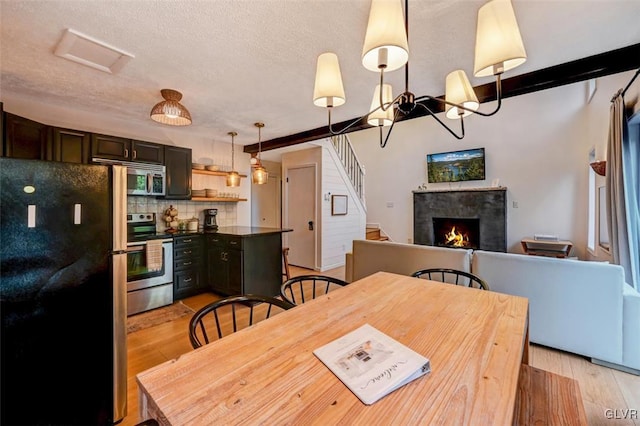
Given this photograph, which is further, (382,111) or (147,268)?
(147,268)

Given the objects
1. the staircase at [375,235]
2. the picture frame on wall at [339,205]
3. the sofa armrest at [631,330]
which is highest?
the picture frame on wall at [339,205]

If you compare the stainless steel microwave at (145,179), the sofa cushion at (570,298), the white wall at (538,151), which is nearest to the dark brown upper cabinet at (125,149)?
the stainless steel microwave at (145,179)

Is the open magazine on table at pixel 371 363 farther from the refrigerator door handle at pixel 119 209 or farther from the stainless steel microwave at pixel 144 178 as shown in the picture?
the stainless steel microwave at pixel 144 178

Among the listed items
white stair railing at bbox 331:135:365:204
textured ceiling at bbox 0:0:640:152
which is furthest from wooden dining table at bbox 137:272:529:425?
white stair railing at bbox 331:135:365:204

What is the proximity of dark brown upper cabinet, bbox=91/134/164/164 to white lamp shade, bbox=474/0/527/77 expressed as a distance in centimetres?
382

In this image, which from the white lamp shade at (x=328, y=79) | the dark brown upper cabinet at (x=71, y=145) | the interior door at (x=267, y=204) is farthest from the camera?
the interior door at (x=267, y=204)

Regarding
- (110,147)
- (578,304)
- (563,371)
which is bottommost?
(563,371)

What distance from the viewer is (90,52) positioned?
6.81 feet

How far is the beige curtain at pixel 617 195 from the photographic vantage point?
2.54 meters

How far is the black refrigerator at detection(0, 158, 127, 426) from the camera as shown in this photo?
1241mm

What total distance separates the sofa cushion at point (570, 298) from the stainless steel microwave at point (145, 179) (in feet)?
13.1

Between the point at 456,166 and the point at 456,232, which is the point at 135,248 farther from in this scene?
the point at 456,166

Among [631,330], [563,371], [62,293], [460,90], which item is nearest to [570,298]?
[631,330]

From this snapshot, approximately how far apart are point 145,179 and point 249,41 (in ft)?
8.18
